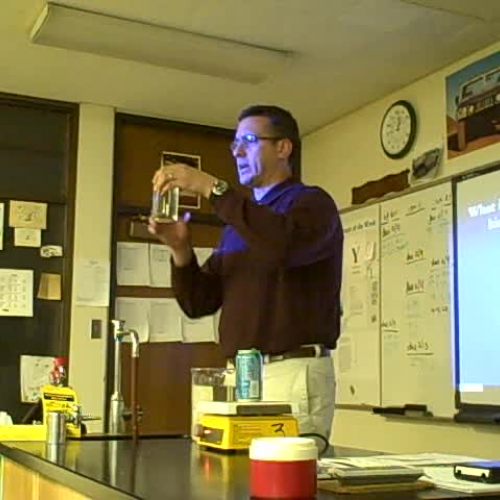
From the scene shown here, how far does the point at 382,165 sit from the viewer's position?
4.13m

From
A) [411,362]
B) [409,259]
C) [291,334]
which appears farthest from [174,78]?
[291,334]

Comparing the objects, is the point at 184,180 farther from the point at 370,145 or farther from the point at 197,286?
the point at 370,145

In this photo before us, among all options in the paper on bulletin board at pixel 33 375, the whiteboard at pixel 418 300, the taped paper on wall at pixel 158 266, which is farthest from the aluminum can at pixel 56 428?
the taped paper on wall at pixel 158 266

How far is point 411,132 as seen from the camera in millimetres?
3914

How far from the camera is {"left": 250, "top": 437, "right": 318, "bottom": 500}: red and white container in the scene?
952 millimetres

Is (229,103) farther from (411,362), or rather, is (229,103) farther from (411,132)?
(411,362)

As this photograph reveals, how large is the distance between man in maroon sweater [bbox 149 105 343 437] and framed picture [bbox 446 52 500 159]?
58.0 inches

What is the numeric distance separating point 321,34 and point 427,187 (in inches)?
34.1

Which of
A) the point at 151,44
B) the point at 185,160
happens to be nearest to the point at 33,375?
the point at 185,160

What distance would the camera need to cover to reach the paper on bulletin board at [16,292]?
4141 mm

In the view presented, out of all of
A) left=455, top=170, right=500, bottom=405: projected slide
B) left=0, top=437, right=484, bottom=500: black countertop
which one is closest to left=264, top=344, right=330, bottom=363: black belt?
left=0, top=437, right=484, bottom=500: black countertop

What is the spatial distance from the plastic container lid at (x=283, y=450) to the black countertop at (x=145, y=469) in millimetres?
55

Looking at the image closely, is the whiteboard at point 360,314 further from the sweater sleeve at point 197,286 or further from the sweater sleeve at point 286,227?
the sweater sleeve at point 286,227

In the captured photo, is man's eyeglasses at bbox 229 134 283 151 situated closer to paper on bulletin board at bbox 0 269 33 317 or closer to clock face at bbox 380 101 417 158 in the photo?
clock face at bbox 380 101 417 158
